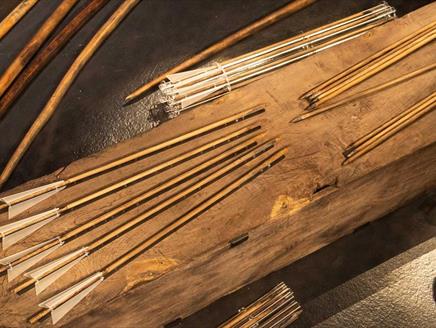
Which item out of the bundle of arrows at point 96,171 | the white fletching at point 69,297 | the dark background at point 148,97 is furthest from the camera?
the dark background at point 148,97

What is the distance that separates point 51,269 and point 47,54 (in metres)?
1.62

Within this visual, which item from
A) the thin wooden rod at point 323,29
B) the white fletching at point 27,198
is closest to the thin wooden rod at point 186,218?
the white fletching at point 27,198

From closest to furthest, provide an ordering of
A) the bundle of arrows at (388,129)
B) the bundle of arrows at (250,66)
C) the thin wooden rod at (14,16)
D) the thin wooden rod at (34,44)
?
1. the bundle of arrows at (388,129)
2. the bundle of arrows at (250,66)
3. the thin wooden rod at (34,44)
4. the thin wooden rod at (14,16)

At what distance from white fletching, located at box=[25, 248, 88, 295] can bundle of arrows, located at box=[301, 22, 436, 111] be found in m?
1.20

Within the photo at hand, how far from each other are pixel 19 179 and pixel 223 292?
1.27 m

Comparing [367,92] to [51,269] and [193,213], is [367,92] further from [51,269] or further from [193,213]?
[51,269]

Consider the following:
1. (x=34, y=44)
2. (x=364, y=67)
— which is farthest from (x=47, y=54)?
(x=364, y=67)

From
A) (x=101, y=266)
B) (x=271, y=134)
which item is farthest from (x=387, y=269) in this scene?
(x=101, y=266)

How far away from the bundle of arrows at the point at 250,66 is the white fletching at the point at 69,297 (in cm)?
93

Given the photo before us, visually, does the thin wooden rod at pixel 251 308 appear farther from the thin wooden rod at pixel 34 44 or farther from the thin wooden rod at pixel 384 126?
the thin wooden rod at pixel 34 44

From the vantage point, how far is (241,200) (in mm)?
2170

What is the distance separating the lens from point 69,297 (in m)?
1.92

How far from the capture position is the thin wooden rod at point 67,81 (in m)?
2.86

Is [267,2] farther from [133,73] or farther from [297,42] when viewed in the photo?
[133,73]
